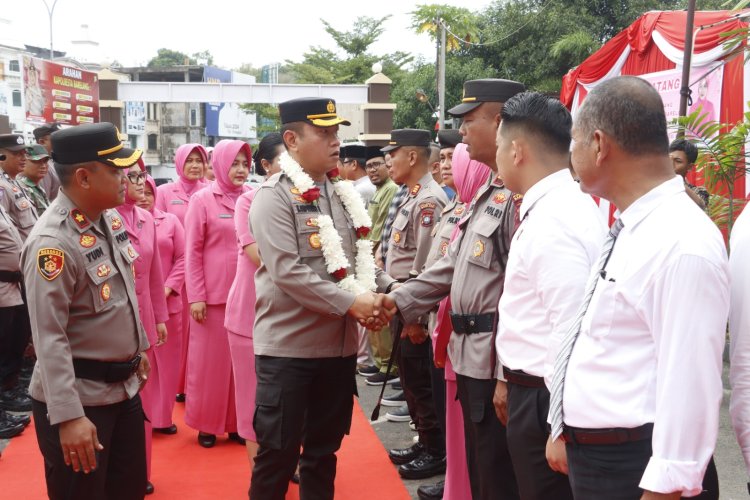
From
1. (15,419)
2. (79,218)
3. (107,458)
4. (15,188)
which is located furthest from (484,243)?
(15,188)

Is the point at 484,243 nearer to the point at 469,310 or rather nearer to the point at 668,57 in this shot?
the point at 469,310

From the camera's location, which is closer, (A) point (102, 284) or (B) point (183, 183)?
(A) point (102, 284)

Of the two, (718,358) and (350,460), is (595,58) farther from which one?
(718,358)

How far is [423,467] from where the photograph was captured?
14.8ft

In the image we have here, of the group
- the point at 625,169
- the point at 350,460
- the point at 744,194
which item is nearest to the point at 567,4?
the point at 744,194

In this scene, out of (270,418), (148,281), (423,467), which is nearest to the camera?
(270,418)

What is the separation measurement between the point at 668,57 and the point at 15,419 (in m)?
8.84

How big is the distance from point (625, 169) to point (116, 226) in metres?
2.23

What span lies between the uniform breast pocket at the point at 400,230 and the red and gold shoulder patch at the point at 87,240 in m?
2.79

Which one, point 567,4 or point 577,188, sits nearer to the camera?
point 577,188

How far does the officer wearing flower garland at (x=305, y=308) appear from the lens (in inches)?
128

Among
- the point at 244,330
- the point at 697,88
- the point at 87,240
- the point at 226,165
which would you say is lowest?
the point at 244,330

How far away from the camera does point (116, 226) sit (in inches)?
124

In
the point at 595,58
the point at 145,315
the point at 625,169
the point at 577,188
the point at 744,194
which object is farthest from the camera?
the point at 595,58
